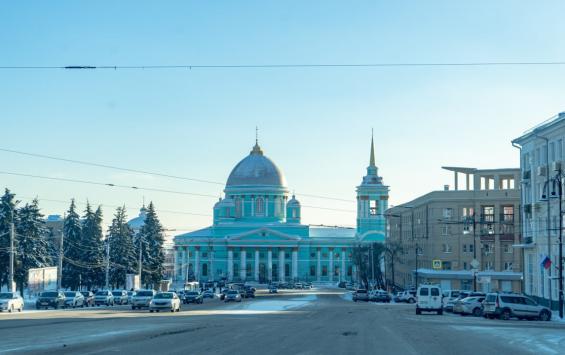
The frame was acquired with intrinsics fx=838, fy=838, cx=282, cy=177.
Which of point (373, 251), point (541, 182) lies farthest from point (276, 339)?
point (373, 251)

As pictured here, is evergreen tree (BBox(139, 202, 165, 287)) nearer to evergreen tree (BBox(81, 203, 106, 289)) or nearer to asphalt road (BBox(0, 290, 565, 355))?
evergreen tree (BBox(81, 203, 106, 289))

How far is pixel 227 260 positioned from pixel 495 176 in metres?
92.2

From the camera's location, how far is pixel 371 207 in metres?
176

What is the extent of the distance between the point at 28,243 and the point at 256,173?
103364 mm

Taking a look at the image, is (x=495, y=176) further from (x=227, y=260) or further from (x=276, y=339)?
(x=227, y=260)

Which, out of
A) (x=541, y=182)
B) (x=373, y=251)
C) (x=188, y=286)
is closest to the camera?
(x=541, y=182)

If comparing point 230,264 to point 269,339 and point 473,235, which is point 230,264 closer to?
point 473,235

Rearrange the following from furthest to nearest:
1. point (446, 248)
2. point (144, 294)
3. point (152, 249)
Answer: point (152, 249), point (446, 248), point (144, 294)

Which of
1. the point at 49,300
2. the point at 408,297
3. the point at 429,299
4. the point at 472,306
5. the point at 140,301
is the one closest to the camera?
the point at 429,299

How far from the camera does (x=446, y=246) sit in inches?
3743

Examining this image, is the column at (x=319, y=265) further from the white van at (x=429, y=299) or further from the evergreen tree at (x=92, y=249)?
the white van at (x=429, y=299)

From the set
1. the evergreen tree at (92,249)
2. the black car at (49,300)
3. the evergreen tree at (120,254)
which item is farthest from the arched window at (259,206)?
the black car at (49,300)

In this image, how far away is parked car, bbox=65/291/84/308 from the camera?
61650 millimetres

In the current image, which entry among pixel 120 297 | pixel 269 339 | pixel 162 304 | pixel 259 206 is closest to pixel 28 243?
pixel 120 297
